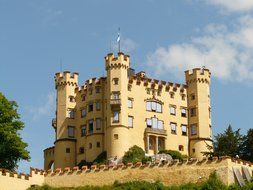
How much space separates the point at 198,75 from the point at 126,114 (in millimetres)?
14220

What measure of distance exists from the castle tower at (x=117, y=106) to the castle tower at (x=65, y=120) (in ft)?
22.6

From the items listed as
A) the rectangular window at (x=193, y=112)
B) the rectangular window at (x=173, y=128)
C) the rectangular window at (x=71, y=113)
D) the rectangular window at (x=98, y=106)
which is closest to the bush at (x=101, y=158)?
the rectangular window at (x=98, y=106)

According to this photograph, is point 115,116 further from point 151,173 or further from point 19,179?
point 19,179

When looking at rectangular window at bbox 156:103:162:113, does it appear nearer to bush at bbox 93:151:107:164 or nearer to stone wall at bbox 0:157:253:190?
bush at bbox 93:151:107:164

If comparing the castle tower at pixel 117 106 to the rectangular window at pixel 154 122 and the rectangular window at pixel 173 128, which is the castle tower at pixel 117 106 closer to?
the rectangular window at pixel 154 122

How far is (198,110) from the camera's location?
10512 centimetres

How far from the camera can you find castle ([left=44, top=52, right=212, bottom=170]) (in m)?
99.2

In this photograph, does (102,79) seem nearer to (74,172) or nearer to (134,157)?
(134,157)

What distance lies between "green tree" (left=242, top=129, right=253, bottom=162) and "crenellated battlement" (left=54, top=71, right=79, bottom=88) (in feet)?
105

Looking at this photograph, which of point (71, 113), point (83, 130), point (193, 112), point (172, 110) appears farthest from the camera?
point (193, 112)

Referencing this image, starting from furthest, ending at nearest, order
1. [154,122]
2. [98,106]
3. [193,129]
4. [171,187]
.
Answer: [193,129]
[154,122]
[98,106]
[171,187]

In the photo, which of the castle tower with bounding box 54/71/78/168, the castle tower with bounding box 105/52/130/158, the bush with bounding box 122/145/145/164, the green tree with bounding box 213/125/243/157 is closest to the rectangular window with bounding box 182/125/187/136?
the bush with bounding box 122/145/145/164

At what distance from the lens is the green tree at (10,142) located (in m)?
85.1

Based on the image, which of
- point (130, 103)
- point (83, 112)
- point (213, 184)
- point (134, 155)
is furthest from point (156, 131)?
point (213, 184)
